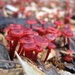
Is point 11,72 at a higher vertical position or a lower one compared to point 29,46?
lower

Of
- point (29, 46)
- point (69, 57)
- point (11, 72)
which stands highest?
point (29, 46)

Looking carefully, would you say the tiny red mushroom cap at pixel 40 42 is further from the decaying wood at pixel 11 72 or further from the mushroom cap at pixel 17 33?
the decaying wood at pixel 11 72

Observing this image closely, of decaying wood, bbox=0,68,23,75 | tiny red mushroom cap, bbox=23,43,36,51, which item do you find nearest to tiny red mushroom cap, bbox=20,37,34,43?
tiny red mushroom cap, bbox=23,43,36,51

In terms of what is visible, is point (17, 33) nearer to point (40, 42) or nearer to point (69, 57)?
point (40, 42)

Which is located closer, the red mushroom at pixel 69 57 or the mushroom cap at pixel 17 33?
the mushroom cap at pixel 17 33

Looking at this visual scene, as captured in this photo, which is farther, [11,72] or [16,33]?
[16,33]

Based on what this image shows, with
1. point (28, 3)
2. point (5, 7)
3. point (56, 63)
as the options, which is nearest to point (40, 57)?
point (56, 63)

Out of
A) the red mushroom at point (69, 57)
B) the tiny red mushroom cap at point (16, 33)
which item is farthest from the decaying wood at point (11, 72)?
the red mushroom at point (69, 57)

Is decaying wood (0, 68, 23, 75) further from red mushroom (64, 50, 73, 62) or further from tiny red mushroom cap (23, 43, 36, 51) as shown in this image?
red mushroom (64, 50, 73, 62)

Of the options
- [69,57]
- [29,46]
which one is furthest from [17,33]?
[69,57]

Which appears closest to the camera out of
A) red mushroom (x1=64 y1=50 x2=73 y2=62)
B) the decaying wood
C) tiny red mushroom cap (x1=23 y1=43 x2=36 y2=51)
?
the decaying wood

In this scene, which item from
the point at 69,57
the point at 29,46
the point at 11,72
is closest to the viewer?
the point at 11,72
